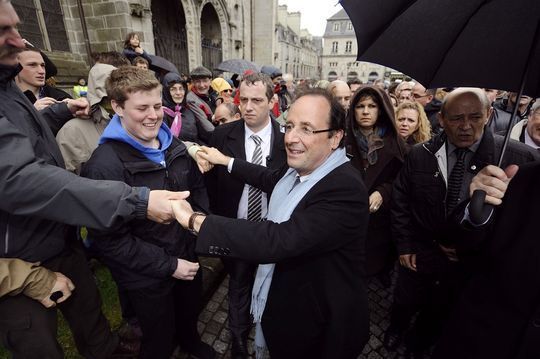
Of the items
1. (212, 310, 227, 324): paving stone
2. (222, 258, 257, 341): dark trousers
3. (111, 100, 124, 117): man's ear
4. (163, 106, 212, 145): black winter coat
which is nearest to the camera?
(111, 100, 124, 117): man's ear

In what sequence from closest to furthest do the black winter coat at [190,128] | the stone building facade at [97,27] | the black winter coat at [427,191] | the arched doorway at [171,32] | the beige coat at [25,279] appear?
the beige coat at [25,279], the black winter coat at [427,191], the black winter coat at [190,128], the stone building facade at [97,27], the arched doorway at [171,32]

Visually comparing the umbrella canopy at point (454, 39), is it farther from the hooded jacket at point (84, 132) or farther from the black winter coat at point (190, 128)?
the black winter coat at point (190, 128)

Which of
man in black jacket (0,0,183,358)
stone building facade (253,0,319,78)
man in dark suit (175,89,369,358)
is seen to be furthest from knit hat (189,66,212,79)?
stone building facade (253,0,319,78)

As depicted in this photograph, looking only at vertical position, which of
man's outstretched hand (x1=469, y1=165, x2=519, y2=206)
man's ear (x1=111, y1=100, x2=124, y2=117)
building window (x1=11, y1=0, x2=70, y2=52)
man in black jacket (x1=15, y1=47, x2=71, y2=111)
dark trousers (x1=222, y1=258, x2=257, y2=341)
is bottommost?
dark trousers (x1=222, y1=258, x2=257, y2=341)

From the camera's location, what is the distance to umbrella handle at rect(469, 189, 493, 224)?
145 cm

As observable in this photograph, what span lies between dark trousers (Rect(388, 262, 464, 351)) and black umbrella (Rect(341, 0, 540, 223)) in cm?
140

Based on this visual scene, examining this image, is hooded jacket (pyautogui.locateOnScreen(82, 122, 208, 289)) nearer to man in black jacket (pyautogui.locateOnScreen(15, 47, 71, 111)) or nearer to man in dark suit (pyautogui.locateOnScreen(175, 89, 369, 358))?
man in dark suit (pyautogui.locateOnScreen(175, 89, 369, 358))

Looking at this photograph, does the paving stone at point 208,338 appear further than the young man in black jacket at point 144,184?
Yes

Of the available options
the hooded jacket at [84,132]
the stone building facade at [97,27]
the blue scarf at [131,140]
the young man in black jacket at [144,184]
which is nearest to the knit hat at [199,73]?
the hooded jacket at [84,132]

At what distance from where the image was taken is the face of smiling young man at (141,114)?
2.00 m

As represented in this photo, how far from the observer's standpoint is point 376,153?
3.04m

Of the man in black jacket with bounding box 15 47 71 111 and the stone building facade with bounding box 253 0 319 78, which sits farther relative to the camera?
the stone building facade with bounding box 253 0 319 78

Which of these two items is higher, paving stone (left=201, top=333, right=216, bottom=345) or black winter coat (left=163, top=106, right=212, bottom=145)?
black winter coat (left=163, top=106, right=212, bottom=145)

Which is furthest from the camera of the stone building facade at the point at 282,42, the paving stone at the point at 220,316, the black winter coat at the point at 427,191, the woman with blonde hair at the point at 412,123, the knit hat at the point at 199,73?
the stone building facade at the point at 282,42
